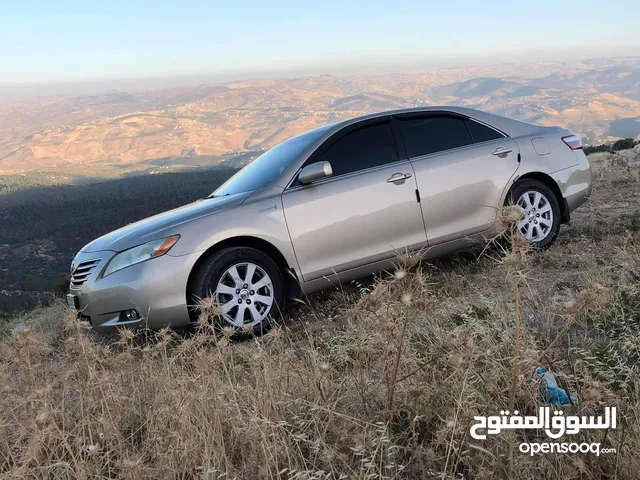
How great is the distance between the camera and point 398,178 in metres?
4.71

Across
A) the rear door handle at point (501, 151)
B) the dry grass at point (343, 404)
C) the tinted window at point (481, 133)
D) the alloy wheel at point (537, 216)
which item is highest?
the tinted window at point (481, 133)

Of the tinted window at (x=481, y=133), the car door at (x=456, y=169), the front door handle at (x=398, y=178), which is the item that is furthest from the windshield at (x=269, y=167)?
the tinted window at (x=481, y=133)

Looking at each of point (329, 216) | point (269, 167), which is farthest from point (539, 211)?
point (269, 167)

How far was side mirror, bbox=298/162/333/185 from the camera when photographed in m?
4.30

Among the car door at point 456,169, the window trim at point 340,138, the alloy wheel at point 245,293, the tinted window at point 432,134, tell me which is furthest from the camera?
the tinted window at point 432,134

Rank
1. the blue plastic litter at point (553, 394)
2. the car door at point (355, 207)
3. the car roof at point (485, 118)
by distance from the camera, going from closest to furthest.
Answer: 1. the blue plastic litter at point (553, 394)
2. the car door at point (355, 207)
3. the car roof at point (485, 118)

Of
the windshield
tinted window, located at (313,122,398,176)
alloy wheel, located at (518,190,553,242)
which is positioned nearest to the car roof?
tinted window, located at (313,122,398,176)

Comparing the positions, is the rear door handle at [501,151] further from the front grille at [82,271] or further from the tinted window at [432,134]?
the front grille at [82,271]

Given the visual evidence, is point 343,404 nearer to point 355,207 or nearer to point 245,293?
point 245,293

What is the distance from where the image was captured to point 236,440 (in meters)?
2.14

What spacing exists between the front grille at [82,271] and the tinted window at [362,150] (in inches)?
80.0

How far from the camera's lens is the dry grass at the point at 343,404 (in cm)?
185

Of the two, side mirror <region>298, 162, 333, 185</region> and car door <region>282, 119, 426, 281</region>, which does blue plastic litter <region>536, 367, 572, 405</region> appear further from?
side mirror <region>298, 162, 333, 185</region>

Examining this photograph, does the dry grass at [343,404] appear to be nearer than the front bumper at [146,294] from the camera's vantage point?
Yes
